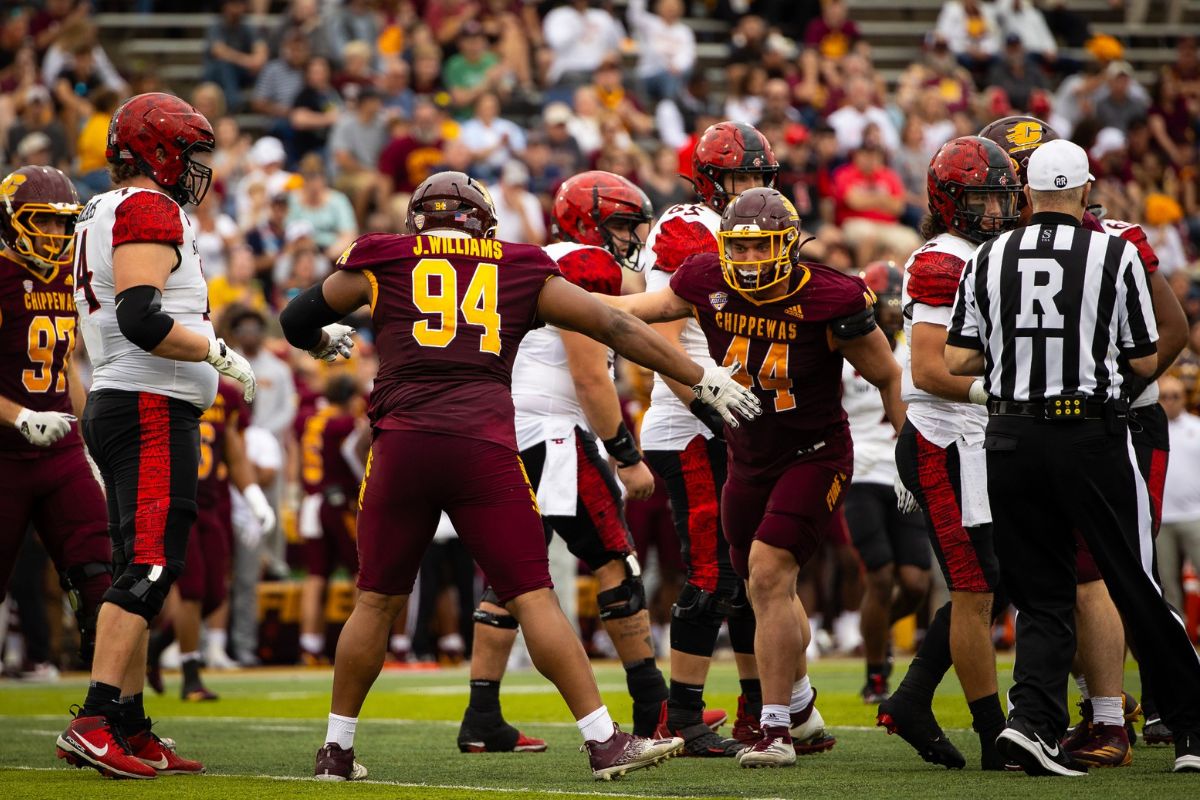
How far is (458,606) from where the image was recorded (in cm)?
1476

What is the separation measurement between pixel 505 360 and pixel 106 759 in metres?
2.05

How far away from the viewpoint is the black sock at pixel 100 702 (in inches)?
249

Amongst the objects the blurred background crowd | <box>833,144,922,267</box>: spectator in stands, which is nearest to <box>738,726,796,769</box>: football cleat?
the blurred background crowd

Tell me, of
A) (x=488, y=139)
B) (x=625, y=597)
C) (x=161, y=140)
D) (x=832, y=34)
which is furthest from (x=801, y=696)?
(x=832, y=34)

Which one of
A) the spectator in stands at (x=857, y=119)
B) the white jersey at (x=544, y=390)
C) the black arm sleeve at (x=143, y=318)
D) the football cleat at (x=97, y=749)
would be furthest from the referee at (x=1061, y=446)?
the spectator in stands at (x=857, y=119)

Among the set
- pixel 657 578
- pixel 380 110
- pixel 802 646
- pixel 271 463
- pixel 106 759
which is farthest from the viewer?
pixel 380 110

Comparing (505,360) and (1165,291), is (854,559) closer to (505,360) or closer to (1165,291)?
(1165,291)

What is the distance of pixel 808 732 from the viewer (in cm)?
720

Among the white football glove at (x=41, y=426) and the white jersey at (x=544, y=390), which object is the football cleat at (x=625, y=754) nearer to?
the white jersey at (x=544, y=390)

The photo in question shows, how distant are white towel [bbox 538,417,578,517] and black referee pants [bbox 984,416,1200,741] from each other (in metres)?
1.99

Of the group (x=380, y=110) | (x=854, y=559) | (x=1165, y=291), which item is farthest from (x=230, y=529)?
(x=1165, y=291)

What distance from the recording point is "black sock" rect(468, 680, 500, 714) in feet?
25.0

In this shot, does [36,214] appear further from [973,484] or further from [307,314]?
[973,484]

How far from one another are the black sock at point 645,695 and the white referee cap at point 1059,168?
263 cm
